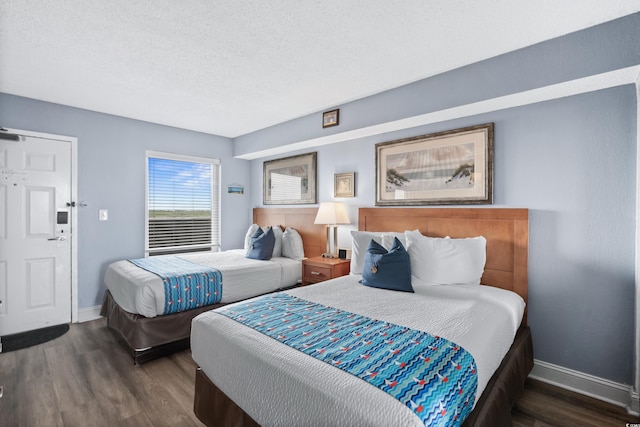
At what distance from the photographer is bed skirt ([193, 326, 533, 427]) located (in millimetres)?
1486

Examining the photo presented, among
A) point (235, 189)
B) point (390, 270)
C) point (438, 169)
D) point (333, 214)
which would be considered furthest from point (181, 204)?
point (438, 169)

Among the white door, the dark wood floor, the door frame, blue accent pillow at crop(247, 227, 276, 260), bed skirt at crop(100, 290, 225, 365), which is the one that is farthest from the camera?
blue accent pillow at crop(247, 227, 276, 260)

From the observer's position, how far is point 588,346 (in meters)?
2.25

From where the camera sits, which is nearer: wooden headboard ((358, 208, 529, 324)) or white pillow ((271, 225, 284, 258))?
wooden headboard ((358, 208, 529, 324))

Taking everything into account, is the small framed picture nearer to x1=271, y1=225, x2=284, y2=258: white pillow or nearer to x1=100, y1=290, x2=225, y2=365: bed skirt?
x1=271, y1=225, x2=284, y2=258: white pillow

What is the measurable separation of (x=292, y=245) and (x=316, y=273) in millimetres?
793

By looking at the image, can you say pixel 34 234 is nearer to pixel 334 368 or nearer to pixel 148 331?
pixel 148 331

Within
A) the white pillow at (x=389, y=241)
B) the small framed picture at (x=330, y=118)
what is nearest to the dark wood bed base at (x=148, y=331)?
the white pillow at (x=389, y=241)

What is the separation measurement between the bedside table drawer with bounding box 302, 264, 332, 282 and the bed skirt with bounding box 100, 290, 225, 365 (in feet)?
3.46

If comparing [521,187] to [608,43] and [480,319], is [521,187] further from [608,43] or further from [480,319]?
[480,319]

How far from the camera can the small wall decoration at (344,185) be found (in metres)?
3.70

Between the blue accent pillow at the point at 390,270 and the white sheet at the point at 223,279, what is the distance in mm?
1399

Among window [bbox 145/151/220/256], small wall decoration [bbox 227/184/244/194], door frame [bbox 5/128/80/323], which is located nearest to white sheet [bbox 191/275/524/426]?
door frame [bbox 5/128/80/323]

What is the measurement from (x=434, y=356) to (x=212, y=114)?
3.61 m
